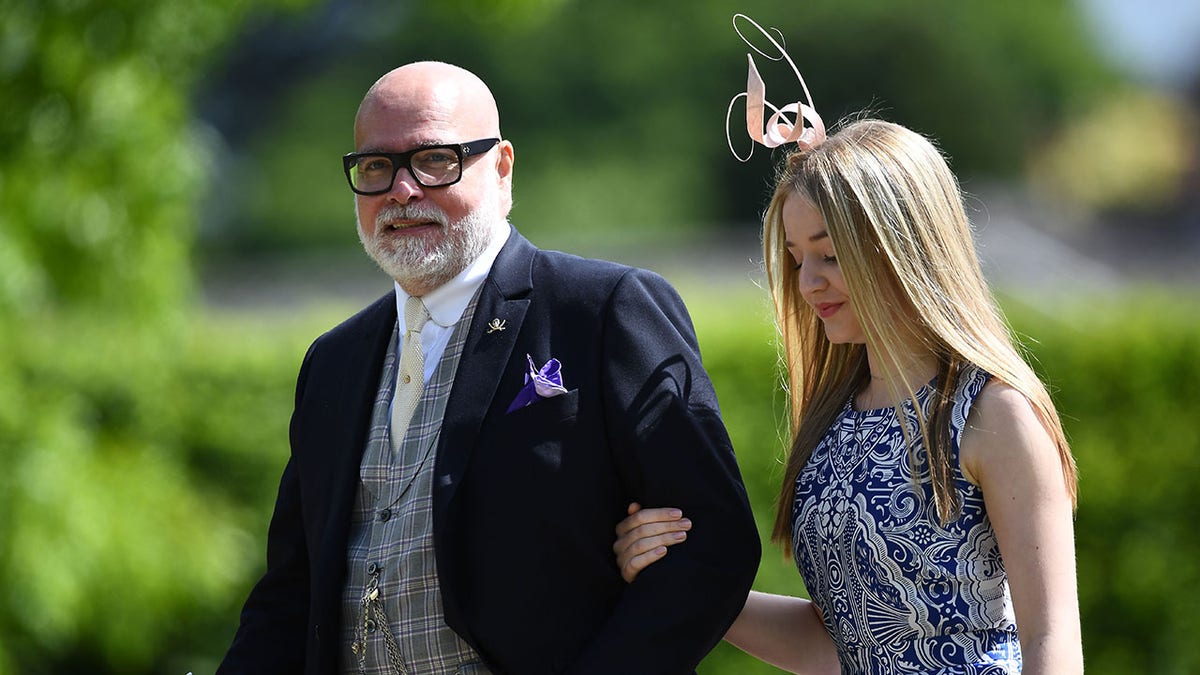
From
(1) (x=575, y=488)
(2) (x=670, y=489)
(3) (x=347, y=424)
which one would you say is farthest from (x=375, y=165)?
(2) (x=670, y=489)

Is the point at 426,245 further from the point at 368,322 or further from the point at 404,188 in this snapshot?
the point at 368,322

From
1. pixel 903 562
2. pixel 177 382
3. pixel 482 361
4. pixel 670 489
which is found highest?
pixel 482 361

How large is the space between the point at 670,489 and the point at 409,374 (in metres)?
0.59

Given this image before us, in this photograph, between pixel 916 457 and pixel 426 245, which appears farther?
pixel 426 245

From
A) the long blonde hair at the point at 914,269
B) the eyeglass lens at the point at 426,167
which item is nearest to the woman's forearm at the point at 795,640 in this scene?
the long blonde hair at the point at 914,269

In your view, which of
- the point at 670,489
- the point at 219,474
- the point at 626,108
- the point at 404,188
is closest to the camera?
the point at 670,489

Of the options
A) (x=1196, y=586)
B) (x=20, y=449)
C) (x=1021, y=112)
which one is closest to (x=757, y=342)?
(x=1196, y=586)

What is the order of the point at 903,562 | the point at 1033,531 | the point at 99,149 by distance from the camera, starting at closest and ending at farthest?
the point at 1033,531, the point at 903,562, the point at 99,149

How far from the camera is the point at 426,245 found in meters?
2.80

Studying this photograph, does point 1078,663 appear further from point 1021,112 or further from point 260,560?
point 1021,112

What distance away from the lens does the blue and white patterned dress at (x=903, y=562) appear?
2.49m

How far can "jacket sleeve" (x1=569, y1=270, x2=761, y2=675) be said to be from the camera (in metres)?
2.57

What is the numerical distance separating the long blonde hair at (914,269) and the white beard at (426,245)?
0.61 m

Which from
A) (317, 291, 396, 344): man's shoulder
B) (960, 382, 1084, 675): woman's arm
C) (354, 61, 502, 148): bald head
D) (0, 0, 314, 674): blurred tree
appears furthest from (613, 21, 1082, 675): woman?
(0, 0, 314, 674): blurred tree
